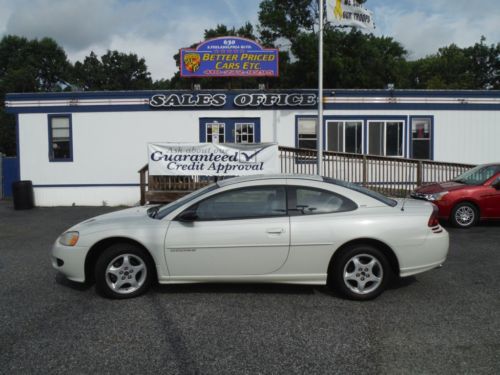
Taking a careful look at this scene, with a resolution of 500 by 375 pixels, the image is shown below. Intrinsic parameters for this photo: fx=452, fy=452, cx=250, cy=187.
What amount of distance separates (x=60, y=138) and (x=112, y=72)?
162ft

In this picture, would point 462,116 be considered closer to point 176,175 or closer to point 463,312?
point 176,175

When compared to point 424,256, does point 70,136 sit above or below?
above

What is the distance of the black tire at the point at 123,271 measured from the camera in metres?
5.27

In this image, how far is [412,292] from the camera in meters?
5.56

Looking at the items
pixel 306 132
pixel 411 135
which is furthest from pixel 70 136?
pixel 411 135

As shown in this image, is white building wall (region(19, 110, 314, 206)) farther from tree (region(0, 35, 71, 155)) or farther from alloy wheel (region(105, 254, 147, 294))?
tree (region(0, 35, 71, 155))

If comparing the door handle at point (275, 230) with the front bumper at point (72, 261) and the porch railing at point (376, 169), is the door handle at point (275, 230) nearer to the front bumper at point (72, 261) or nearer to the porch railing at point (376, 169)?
the front bumper at point (72, 261)

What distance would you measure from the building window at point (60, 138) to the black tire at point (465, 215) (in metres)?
12.4

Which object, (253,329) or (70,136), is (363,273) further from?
(70,136)

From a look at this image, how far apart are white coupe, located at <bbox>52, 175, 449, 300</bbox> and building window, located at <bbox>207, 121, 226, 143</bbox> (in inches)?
411

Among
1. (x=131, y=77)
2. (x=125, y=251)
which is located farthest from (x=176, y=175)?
(x=131, y=77)

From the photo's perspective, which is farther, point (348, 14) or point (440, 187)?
point (348, 14)

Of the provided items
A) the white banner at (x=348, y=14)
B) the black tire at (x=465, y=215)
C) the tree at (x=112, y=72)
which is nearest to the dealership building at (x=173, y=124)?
the white banner at (x=348, y=14)

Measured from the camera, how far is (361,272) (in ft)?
17.1
